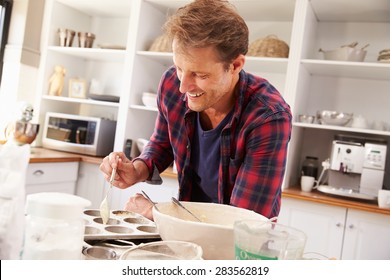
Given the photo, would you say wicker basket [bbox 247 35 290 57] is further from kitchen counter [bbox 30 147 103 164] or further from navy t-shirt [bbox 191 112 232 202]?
navy t-shirt [bbox 191 112 232 202]

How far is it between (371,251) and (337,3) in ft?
4.26

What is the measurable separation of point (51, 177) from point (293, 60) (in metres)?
1.53

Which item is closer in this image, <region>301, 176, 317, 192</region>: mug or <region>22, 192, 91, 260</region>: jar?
<region>22, 192, 91, 260</region>: jar

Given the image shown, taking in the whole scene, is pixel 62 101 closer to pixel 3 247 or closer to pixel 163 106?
pixel 163 106

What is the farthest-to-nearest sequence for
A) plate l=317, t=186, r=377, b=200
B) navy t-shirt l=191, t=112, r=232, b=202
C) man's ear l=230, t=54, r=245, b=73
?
plate l=317, t=186, r=377, b=200, navy t-shirt l=191, t=112, r=232, b=202, man's ear l=230, t=54, r=245, b=73

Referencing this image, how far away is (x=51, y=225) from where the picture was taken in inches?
20.6

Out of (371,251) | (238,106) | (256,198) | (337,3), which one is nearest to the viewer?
(256,198)

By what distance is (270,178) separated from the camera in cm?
101

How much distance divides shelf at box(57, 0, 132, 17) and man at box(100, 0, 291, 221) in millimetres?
1756

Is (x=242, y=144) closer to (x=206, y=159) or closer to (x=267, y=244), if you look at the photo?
(x=206, y=159)

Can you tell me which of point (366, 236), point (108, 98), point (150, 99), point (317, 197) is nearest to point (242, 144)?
point (317, 197)

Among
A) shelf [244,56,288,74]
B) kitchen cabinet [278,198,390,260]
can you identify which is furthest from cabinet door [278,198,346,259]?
shelf [244,56,288,74]

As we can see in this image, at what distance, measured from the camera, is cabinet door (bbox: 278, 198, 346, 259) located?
6.61 feet
